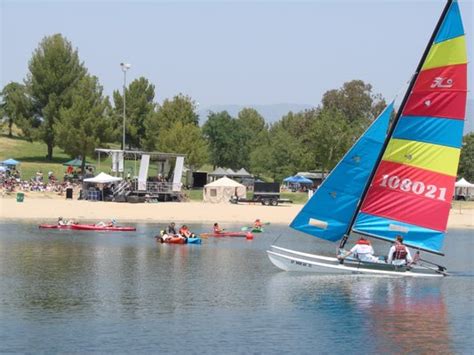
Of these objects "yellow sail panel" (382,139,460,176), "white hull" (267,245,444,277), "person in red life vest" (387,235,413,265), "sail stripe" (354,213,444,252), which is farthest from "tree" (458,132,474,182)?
"yellow sail panel" (382,139,460,176)

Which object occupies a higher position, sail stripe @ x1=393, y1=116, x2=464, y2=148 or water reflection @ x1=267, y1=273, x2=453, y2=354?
sail stripe @ x1=393, y1=116, x2=464, y2=148

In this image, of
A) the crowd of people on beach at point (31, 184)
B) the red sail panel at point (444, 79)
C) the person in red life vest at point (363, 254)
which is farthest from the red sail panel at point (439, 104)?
the crowd of people on beach at point (31, 184)

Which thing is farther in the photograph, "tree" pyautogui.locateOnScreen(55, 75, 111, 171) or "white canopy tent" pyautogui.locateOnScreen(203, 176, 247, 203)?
"tree" pyautogui.locateOnScreen(55, 75, 111, 171)

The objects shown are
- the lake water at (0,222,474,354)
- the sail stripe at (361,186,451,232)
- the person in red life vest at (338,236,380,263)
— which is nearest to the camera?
the lake water at (0,222,474,354)

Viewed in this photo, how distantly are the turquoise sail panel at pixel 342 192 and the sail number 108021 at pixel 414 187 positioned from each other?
2.94ft

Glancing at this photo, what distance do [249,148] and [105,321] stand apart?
9398cm

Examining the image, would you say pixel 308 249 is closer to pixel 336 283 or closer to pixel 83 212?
pixel 336 283

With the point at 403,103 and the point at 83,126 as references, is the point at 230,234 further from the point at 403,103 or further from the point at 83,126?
the point at 83,126

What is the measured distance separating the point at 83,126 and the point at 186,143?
39.9 feet

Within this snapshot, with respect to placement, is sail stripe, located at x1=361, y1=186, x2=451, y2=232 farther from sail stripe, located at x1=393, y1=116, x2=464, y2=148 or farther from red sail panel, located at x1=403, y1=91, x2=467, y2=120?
red sail panel, located at x1=403, y1=91, x2=467, y2=120

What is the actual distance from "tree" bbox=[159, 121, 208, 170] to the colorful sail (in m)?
61.2

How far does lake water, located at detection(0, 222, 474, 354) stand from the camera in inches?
1059

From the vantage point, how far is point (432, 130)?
36156 millimetres

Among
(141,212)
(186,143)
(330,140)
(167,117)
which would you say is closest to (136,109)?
(167,117)
